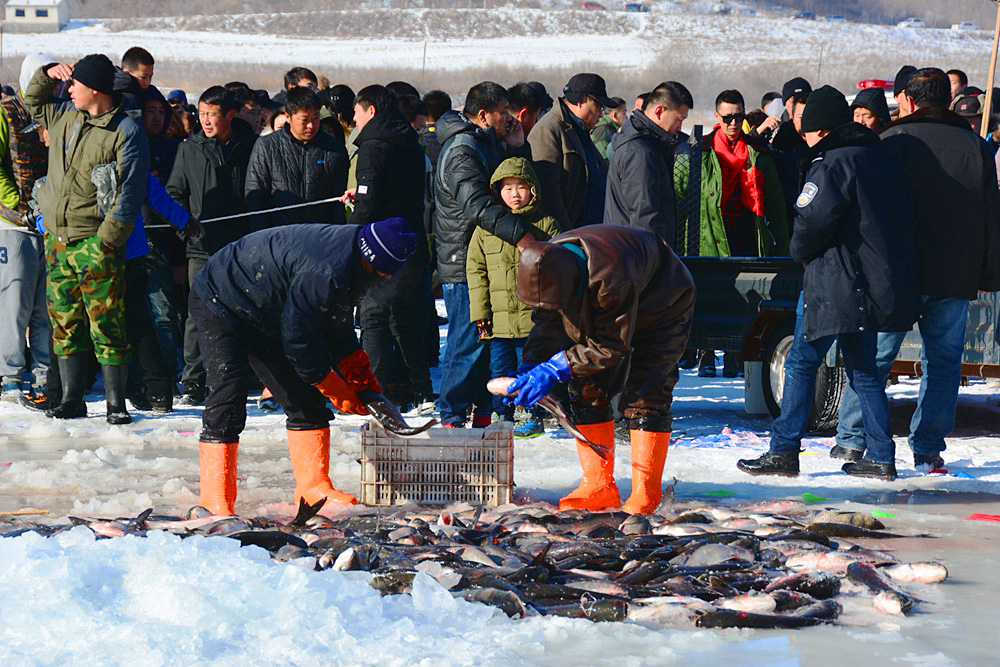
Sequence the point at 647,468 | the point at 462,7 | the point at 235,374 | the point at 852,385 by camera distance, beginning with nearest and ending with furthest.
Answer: the point at 235,374, the point at 647,468, the point at 852,385, the point at 462,7

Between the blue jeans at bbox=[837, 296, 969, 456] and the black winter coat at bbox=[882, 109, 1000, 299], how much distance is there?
155 millimetres

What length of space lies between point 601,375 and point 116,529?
252 centimetres

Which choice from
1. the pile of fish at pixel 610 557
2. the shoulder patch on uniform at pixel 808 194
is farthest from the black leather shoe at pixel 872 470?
the shoulder patch on uniform at pixel 808 194

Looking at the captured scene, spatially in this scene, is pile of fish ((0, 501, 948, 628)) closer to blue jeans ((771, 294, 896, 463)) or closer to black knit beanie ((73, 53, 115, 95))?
blue jeans ((771, 294, 896, 463))

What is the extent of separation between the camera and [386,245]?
5.48 meters

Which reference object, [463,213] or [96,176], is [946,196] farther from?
[96,176]

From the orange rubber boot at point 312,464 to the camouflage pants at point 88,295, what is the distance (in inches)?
110

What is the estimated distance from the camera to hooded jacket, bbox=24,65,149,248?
8.09m

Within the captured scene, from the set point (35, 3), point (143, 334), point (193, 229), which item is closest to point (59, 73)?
point (193, 229)

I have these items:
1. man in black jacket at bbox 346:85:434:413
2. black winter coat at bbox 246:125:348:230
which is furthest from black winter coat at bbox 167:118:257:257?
man in black jacket at bbox 346:85:434:413

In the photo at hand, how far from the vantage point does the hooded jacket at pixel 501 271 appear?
24.5 ft

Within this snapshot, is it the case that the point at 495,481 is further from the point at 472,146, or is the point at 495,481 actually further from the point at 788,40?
the point at 788,40

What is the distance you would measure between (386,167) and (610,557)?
451 cm

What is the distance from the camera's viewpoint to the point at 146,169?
8211 millimetres
